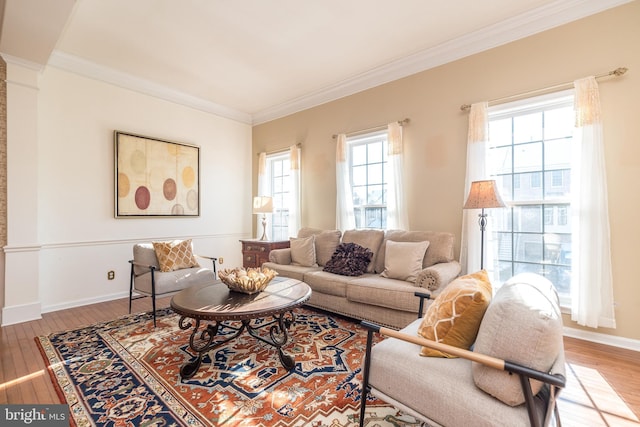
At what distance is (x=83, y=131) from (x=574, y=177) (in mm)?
5605

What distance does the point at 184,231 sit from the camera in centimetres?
494

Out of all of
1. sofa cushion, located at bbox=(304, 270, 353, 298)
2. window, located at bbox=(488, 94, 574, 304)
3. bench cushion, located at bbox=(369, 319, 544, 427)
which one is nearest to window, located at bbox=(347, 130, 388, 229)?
sofa cushion, located at bbox=(304, 270, 353, 298)

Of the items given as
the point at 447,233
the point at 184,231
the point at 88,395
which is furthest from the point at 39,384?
the point at 447,233

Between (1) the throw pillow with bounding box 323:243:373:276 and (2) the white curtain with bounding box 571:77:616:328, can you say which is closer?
(2) the white curtain with bounding box 571:77:616:328

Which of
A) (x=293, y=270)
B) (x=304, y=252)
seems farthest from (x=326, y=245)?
(x=293, y=270)

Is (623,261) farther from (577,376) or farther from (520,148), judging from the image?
(520,148)

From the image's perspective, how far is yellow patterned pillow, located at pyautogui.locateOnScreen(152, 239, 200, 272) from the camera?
3.60 meters

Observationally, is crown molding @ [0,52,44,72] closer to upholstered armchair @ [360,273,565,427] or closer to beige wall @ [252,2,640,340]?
beige wall @ [252,2,640,340]

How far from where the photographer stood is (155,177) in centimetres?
454

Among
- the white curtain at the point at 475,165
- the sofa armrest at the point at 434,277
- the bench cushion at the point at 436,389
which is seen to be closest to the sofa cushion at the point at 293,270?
the sofa armrest at the point at 434,277

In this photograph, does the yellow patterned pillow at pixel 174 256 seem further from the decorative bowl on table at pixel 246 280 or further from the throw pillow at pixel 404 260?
the throw pillow at pixel 404 260

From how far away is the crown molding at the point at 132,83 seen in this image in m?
3.70

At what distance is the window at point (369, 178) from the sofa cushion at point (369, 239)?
529mm

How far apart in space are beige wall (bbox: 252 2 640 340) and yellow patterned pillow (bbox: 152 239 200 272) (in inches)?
76.9
